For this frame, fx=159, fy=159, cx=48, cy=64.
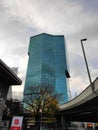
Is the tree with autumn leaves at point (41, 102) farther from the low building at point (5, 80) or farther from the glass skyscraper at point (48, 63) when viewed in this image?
the glass skyscraper at point (48, 63)

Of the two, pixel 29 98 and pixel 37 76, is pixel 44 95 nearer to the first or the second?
pixel 29 98

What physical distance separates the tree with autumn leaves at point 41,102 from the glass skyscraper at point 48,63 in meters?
70.6

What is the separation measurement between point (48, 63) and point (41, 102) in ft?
289

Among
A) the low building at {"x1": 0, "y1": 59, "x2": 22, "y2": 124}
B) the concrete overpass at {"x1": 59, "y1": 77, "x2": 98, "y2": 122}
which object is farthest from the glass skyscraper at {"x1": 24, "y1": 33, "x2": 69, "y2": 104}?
the low building at {"x1": 0, "y1": 59, "x2": 22, "y2": 124}

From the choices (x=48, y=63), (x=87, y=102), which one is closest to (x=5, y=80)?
(x=87, y=102)

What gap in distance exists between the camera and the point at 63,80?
469 ft

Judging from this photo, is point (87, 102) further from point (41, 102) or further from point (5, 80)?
point (41, 102)

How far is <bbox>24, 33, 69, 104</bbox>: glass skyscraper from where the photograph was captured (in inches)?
5271

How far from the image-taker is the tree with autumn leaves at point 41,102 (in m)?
52.9

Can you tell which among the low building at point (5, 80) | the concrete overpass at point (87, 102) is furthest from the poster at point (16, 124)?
the concrete overpass at point (87, 102)

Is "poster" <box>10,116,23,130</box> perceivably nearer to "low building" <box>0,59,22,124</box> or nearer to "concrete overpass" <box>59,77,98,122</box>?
"low building" <box>0,59,22,124</box>

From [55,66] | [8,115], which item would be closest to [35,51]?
[55,66]

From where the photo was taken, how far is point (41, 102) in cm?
5316

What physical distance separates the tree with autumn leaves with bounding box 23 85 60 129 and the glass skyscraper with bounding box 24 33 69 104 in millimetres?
70556
